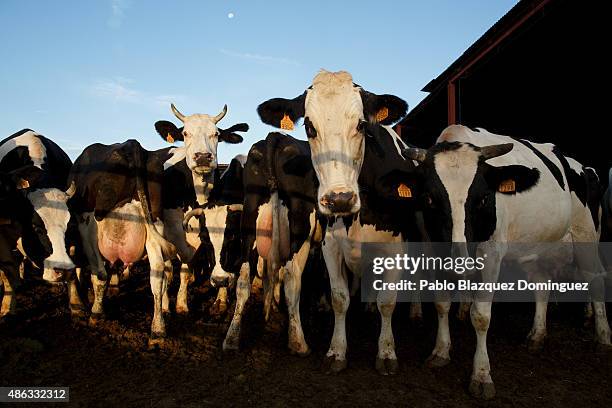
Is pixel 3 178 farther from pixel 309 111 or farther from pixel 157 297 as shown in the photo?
pixel 309 111

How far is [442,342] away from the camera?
4.20m

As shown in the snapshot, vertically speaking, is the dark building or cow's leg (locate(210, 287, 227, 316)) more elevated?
the dark building

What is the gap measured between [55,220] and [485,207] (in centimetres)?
478

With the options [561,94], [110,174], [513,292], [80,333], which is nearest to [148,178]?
[110,174]

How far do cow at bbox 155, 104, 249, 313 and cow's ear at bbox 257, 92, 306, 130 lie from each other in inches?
62.7

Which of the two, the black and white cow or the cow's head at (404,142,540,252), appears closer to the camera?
the black and white cow

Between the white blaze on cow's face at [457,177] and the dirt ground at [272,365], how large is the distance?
1379 millimetres

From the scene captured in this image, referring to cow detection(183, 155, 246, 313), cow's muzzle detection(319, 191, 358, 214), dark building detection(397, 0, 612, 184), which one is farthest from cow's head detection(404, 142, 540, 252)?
dark building detection(397, 0, 612, 184)

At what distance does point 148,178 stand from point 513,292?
5727mm

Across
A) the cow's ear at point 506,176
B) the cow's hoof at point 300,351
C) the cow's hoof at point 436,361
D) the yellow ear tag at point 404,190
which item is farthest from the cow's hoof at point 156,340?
the cow's ear at point 506,176

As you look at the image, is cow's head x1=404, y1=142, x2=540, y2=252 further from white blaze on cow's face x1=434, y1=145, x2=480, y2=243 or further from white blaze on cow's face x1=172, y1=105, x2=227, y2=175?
white blaze on cow's face x1=172, y1=105, x2=227, y2=175

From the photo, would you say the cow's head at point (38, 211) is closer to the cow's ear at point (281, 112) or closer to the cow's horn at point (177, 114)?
the cow's horn at point (177, 114)

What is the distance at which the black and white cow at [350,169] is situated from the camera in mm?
3480

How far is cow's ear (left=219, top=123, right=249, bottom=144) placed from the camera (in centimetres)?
664
